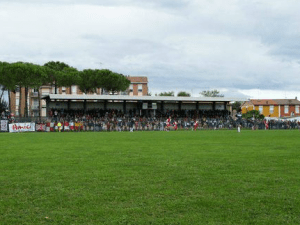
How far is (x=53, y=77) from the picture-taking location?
72.5 meters

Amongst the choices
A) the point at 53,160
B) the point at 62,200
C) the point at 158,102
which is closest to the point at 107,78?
the point at 158,102

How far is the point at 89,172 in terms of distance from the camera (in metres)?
9.77

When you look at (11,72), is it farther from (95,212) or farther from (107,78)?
(95,212)

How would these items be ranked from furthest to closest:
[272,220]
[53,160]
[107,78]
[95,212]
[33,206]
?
[107,78], [53,160], [33,206], [95,212], [272,220]

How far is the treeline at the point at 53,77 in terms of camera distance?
59344 mm

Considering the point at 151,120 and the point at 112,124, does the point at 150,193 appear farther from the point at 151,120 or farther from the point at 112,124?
the point at 151,120

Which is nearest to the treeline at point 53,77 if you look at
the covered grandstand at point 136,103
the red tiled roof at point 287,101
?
the covered grandstand at point 136,103

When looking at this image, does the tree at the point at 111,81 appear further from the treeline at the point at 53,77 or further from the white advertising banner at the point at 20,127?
the white advertising banner at the point at 20,127

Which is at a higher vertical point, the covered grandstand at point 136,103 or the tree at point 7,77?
the tree at point 7,77

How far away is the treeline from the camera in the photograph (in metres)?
59.3

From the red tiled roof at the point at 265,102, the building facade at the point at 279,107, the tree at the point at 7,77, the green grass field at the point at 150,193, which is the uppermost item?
the tree at the point at 7,77

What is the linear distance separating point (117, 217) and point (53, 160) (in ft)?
24.6

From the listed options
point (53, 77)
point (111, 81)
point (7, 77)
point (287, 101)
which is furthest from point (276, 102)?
point (7, 77)

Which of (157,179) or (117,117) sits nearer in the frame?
(157,179)
